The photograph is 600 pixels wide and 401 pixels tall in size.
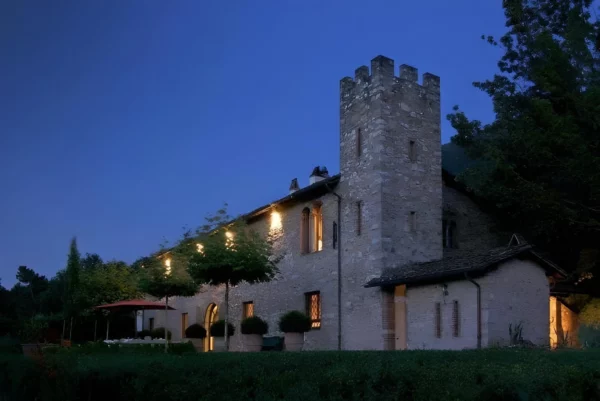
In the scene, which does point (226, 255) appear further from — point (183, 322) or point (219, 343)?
point (183, 322)

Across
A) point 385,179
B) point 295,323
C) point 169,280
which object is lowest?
point 295,323

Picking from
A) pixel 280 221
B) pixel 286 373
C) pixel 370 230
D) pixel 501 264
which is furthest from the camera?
pixel 280 221

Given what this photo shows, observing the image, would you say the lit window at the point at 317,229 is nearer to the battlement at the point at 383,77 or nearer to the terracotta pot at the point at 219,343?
the battlement at the point at 383,77

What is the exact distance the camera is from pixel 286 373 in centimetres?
808

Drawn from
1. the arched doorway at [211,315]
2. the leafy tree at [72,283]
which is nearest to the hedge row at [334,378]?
the arched doorway at [211,315]

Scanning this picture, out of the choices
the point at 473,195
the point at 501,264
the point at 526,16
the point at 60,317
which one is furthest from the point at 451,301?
the point at 60,317

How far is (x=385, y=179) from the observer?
22.1 meters

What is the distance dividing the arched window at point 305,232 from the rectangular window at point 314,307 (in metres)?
1.84

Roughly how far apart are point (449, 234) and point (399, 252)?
393 cm

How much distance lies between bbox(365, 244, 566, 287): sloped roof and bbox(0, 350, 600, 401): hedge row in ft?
26.7

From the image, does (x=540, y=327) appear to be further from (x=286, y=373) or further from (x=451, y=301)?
(x=286, y=373)

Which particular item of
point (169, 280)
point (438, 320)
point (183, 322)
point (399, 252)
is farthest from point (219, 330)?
point (438, 320)

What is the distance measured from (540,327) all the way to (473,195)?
7392 mm

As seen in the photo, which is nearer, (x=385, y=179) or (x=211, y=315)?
(x=385, y=179)
